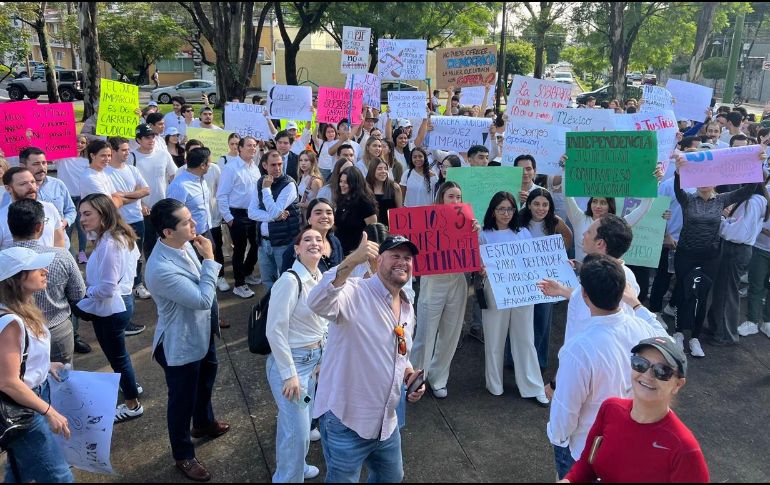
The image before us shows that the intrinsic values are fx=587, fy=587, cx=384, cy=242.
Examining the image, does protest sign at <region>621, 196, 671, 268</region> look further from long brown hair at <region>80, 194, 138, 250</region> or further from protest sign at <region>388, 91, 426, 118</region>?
protest sign at <region>388, 91, 426, 118</region>

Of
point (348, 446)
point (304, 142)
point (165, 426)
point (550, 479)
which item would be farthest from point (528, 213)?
point (304, 142)

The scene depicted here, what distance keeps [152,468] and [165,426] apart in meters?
0.52

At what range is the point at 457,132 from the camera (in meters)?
8.68

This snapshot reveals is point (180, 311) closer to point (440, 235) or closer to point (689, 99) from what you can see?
point (440, 235)

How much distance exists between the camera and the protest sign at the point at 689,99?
10352 mm

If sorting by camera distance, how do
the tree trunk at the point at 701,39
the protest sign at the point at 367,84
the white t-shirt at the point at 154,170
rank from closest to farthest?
the white t-shirt at the point at 154,170 → the protest sign at the point at 367,84 → the tree trunk at the point at 701,39

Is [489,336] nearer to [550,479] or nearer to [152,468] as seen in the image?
[550,479]

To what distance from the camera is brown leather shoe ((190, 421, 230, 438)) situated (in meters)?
4.43

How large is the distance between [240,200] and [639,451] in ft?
19.3

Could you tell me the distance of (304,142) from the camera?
33.9 ft

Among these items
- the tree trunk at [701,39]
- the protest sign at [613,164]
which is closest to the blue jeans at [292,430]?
the protest sign at [613,164]

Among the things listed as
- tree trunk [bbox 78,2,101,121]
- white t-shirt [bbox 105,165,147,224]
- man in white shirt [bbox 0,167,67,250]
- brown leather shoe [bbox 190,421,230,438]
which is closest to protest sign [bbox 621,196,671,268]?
brown leather shoe [bbox 190,421,230,438]

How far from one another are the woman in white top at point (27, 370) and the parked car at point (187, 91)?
32.7 m

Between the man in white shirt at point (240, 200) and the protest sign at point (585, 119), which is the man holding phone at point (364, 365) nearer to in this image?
the man in white shirt at point (240, 200)
